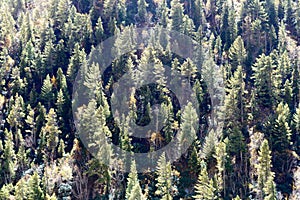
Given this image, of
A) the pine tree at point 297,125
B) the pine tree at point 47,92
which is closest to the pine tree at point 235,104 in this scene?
the pine tree at point 297,125

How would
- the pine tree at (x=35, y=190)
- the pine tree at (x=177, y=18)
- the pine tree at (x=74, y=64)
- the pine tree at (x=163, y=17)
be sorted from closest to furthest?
1. the pine tree at (x=35, y=190)
2. the pine tree at (x=74, y=64)
3. the pine tree at (x=177, y=18)
4. the pine tree at (x=163, y=17)

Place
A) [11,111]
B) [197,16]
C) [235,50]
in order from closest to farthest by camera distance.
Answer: [11,111], [235,50], [197,16]

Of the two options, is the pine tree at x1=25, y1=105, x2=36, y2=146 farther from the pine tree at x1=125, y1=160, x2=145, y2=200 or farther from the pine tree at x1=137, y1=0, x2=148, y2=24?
the pine tree at x1=137, y1=0, x2=148, y2=24

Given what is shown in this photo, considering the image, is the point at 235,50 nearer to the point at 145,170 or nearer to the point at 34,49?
the point at 145,170

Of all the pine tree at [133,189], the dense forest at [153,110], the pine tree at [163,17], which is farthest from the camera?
the pine tree at [163,17]

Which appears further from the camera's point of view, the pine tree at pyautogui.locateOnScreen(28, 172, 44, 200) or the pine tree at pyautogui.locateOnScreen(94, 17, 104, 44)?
the pine tree at pyautogui.locateOnScreen(94, 17, 104, 44)

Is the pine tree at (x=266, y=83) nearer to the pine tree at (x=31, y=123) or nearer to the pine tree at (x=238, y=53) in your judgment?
the pine tree at (x=238, y=53)

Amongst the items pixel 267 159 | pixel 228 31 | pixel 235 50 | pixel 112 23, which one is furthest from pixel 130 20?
pixel 267 159

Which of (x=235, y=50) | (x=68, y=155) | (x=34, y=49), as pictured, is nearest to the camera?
(x=68, y=155)

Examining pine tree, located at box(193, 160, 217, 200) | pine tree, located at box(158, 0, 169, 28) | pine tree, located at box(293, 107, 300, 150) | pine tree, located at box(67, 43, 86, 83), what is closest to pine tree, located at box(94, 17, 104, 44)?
pine tree, located at box(67, 43, 86, 83)
